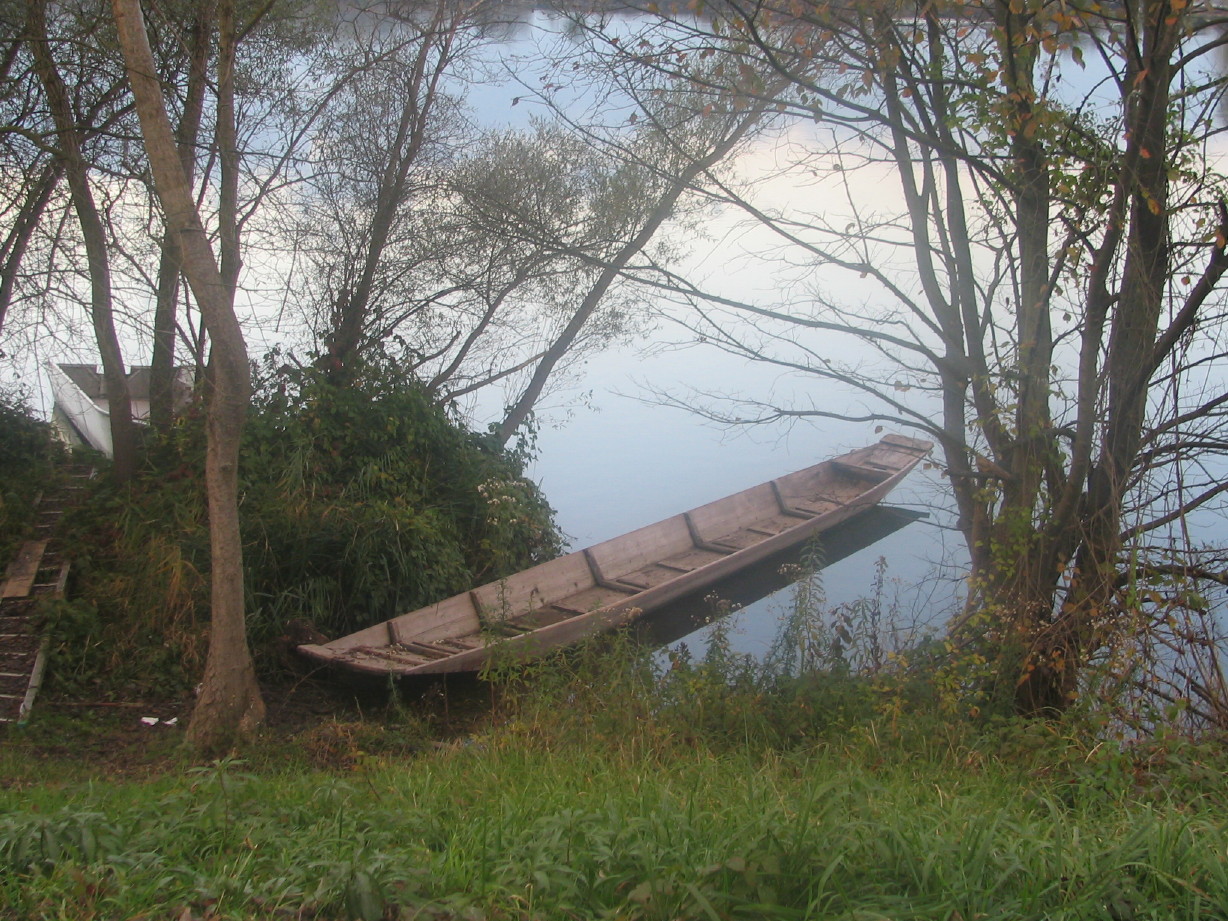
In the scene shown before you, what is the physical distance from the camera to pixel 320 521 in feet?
26.7

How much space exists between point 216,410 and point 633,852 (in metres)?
4.36

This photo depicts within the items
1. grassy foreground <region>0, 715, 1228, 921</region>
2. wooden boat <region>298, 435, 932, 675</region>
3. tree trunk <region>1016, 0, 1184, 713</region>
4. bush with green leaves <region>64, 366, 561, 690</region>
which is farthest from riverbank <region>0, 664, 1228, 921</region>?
bush with green leaves <region>64, 366, 561, 690</region>

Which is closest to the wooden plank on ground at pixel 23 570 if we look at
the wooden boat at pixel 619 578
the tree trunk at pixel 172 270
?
the tree trunk at pixel 172 270

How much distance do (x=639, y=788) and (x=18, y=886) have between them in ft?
5.92

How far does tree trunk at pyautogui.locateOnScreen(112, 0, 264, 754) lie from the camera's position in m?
5.69

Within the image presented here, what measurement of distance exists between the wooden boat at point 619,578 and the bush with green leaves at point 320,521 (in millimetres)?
601

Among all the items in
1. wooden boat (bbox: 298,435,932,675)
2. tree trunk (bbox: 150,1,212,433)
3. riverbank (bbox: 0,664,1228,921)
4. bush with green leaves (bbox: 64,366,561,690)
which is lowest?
riverbank (bbox: 0,664,1228,921)

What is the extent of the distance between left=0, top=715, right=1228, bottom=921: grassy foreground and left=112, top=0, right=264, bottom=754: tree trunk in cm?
231

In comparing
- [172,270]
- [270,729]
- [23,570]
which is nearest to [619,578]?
[270,729]

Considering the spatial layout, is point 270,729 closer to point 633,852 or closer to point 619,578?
point 619,578

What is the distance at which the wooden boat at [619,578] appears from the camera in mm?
6941

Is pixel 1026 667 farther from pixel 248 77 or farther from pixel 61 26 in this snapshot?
pixel 61 26

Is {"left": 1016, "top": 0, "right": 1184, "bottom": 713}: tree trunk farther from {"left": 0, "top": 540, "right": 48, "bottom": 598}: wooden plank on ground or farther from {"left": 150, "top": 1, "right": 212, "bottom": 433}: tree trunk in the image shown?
{"left": 0, "top": 540, "right": 48, "bottom": 598}: wooden plank on ground

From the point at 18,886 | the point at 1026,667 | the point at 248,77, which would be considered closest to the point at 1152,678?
the point at 1026,667
